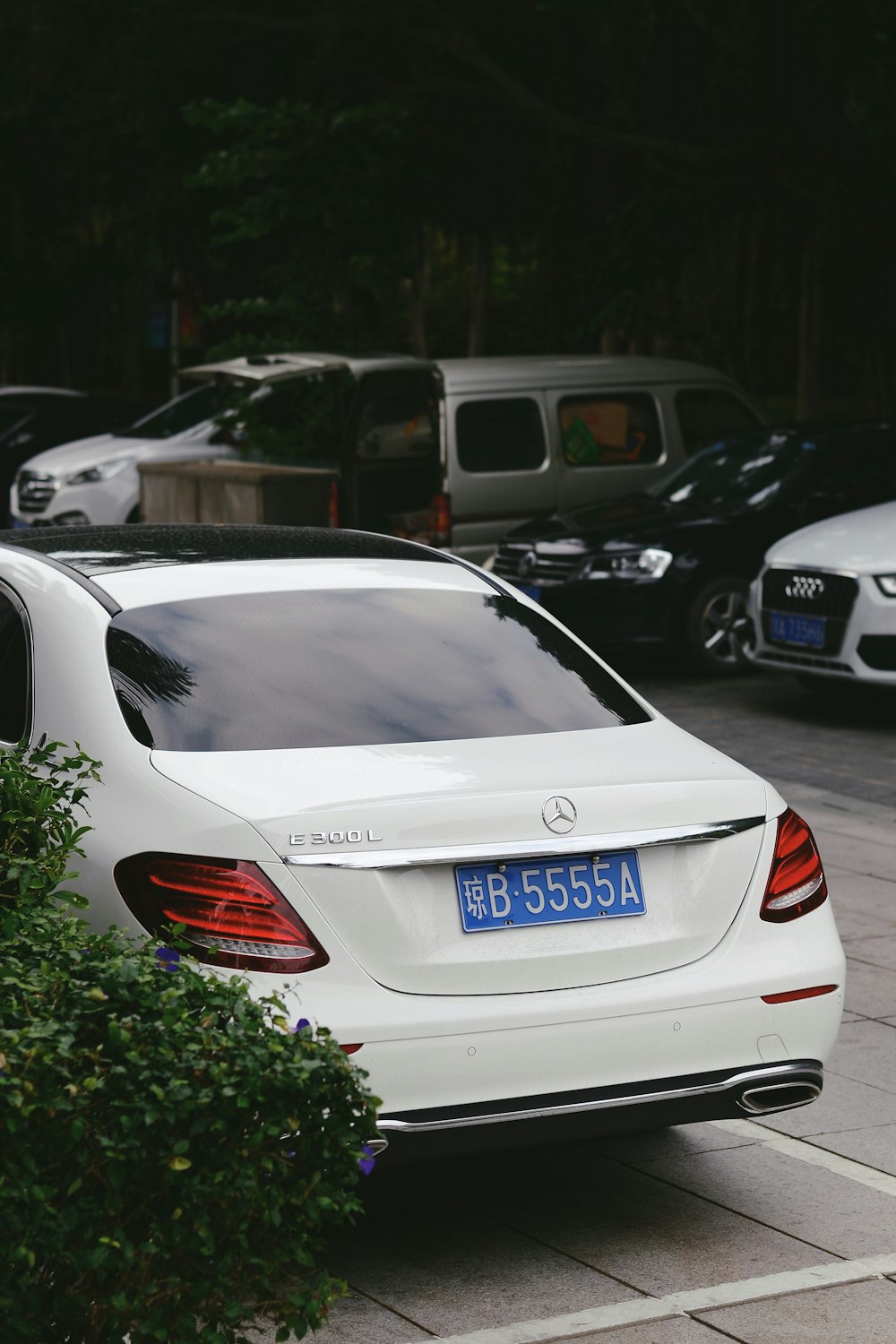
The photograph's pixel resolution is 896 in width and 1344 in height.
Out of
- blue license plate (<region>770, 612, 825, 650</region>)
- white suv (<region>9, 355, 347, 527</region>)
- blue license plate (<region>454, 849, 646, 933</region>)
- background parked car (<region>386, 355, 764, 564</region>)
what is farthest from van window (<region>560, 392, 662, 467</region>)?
blue license plate (<region>454, 849, 646, 933</region>)

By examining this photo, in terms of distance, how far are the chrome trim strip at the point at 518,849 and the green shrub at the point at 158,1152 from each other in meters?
0.76

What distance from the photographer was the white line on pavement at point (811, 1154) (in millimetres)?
4855

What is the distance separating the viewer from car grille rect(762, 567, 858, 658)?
11.3 m

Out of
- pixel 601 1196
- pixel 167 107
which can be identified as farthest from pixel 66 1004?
pixel 167 107

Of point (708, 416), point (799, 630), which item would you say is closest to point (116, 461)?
point (708, 416)

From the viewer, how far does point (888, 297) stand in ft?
63.7

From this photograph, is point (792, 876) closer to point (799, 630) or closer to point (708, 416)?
point (799, 630)

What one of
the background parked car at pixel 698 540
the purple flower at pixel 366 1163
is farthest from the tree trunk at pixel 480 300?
the purple flower at pixel 366 1163

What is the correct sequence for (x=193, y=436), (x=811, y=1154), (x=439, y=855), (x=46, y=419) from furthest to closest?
(x=46, y=419), (x=193, y=436), (x=811, y=1154), (x=439, y=855)

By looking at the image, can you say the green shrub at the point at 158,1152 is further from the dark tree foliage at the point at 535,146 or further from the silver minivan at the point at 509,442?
the dark tree foliage at the point at 535,146

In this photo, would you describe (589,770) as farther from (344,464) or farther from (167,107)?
(167,107)

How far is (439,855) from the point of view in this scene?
402 cm

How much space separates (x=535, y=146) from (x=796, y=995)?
19723mm

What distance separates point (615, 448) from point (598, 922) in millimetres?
11322
